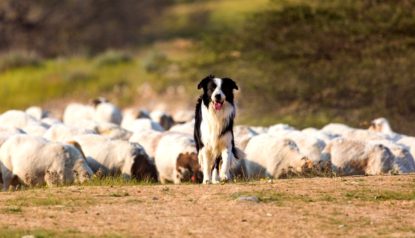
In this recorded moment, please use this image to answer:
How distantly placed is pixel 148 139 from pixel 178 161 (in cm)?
147

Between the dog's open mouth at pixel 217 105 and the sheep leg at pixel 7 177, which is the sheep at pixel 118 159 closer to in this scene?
the sheep leg at pixel 7 177

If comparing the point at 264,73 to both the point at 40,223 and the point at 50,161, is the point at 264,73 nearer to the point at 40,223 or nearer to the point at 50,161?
the point at 50,161

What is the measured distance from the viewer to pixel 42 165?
1435 centimetres

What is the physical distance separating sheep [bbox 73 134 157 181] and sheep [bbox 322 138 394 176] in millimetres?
2856

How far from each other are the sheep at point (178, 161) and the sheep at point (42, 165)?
1.95 meters

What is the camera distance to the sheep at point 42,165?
564 inches

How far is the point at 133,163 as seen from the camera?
15.5 meters

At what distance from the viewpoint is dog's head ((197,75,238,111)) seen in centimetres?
1270

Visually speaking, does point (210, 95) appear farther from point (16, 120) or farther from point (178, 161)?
point (16, 120)

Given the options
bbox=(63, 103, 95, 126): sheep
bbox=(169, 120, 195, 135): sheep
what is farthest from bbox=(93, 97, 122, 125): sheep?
bbox=(169, 120, 195, 135): sheep

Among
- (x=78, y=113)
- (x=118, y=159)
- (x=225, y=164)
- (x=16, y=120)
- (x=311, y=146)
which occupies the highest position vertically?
(x=78, y=113)

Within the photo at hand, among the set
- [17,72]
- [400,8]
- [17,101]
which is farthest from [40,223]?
[17,72]

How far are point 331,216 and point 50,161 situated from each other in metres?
5.44

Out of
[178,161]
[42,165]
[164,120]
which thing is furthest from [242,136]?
[164,120]
